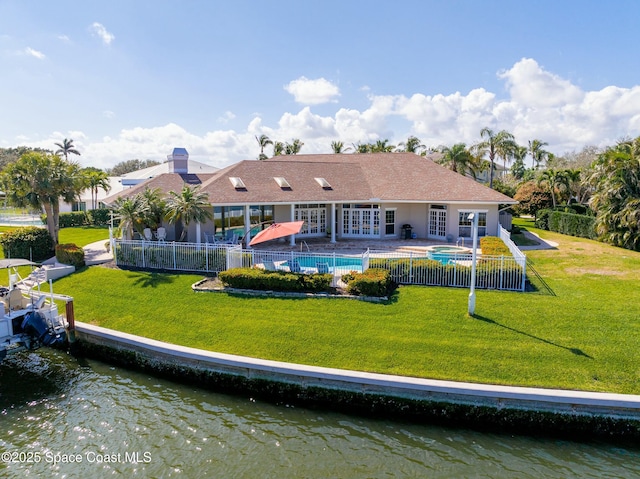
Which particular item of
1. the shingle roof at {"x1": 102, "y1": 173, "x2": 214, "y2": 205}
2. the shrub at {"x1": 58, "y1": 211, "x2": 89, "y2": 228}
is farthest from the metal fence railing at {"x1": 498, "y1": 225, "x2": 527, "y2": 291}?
the shrub at {"x1": 58, "y1": 211, "x2": 89, "y2": 228}

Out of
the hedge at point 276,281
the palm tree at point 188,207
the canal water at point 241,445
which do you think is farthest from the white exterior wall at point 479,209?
the canal water at point 241,445

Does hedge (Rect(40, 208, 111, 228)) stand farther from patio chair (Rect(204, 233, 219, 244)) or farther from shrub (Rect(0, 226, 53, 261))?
patio chair (Rect(204, 233, 219, 244))

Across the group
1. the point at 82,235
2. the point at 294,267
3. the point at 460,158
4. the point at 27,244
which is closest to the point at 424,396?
the point at 294,267

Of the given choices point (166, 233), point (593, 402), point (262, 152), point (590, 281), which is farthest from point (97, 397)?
point (262, 152)

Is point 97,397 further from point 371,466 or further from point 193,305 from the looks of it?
point 371,466

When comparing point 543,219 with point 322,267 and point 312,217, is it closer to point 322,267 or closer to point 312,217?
point 312,217

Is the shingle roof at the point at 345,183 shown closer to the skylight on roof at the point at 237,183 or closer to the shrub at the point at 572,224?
the skylight on roof at the point at 237,183
